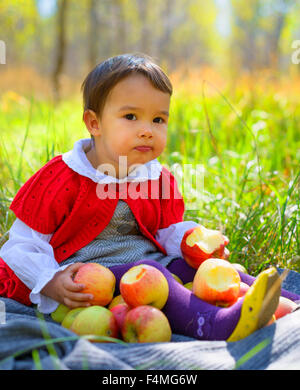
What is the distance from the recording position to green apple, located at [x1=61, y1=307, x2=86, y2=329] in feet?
4.97

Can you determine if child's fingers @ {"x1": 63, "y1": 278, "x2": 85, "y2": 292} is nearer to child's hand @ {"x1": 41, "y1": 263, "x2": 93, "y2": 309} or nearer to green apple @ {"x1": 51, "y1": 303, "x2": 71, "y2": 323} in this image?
child's hand @ {"x1": 41, "y1": 263, "x2": 93, "y2": 309}

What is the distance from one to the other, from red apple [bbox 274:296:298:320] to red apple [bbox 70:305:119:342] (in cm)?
62

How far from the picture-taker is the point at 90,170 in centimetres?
183

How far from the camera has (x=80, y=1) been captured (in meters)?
20.0

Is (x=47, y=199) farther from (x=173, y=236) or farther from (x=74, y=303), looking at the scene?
(x=173, y=236)

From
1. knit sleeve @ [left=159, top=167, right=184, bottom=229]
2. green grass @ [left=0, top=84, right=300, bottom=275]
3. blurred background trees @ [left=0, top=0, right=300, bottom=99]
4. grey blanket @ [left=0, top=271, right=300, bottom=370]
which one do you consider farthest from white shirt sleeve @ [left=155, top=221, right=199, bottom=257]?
blurred background trees @ [left=0, top=0, right=300, bottom=99]

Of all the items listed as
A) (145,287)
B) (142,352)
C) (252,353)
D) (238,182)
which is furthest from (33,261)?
(238,182)

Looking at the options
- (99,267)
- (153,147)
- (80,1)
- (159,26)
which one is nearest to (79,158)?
(153,147)

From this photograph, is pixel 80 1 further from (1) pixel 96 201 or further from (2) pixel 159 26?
(1) pixel 96 201

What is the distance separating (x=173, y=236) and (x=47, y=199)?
2.11 ft

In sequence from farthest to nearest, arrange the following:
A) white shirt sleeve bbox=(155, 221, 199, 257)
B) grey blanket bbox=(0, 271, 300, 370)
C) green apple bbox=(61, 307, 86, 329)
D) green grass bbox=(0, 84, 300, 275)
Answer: green grass bbox=(0, 84, 300, 275), white shirt sleeve bbox=(155, 221, 199, 257), green apple bbox=(61, 307, 86, 329), grey blanket bbox=(0, 271, 300, 370)

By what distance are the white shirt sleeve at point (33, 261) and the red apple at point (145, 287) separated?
1.02 ft

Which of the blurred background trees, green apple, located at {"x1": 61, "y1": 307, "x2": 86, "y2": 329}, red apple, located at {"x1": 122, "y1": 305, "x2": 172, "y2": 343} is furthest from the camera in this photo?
the blurred background trees
